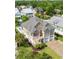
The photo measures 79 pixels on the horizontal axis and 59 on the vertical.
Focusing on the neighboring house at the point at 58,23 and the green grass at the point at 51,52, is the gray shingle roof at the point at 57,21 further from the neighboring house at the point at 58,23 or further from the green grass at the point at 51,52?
the green grass at the point at 51,52

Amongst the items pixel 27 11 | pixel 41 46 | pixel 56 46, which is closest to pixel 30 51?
pixel 41 46

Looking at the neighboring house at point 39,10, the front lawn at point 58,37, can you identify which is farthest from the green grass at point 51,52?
the neighboring house at point 39,10

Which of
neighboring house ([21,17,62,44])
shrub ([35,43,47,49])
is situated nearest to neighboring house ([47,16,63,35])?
neighboring house ([21,17,62,44])

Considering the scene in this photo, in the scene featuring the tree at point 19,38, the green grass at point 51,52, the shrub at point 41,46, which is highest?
the tree at point 19,38

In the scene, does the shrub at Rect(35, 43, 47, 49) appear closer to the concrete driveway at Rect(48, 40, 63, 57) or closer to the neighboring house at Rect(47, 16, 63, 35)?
the concrete driveway at Rect(48, 40, 63, 57)
